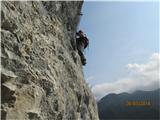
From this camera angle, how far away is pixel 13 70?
28.7 ft

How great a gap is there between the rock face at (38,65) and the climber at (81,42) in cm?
261

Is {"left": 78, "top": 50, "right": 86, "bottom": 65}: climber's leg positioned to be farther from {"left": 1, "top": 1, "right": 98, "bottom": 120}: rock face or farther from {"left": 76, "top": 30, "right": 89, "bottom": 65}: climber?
→ {"left": 1, "top": 1, "right": 98, "bottom": 120}: rock face

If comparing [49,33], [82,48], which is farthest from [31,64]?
[82,48]

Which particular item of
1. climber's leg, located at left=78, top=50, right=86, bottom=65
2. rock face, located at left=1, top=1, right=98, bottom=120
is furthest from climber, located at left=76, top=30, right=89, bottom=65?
rock face, located at left=1, top=1, right=98, bottom=120

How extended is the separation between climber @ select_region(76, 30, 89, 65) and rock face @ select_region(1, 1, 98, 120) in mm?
2614

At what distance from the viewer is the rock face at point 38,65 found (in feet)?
28.2

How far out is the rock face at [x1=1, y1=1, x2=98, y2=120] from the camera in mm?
8609

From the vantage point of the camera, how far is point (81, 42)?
1770 centimetres

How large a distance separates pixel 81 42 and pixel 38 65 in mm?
7742

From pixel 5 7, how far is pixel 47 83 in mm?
2885

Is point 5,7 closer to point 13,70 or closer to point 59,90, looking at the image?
point 13,70

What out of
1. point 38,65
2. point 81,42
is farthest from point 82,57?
point 38,65

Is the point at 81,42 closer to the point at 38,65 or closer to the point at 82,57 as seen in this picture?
the point at 82,57

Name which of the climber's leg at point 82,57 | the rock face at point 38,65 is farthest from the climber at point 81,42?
the rock face at point 38,65
